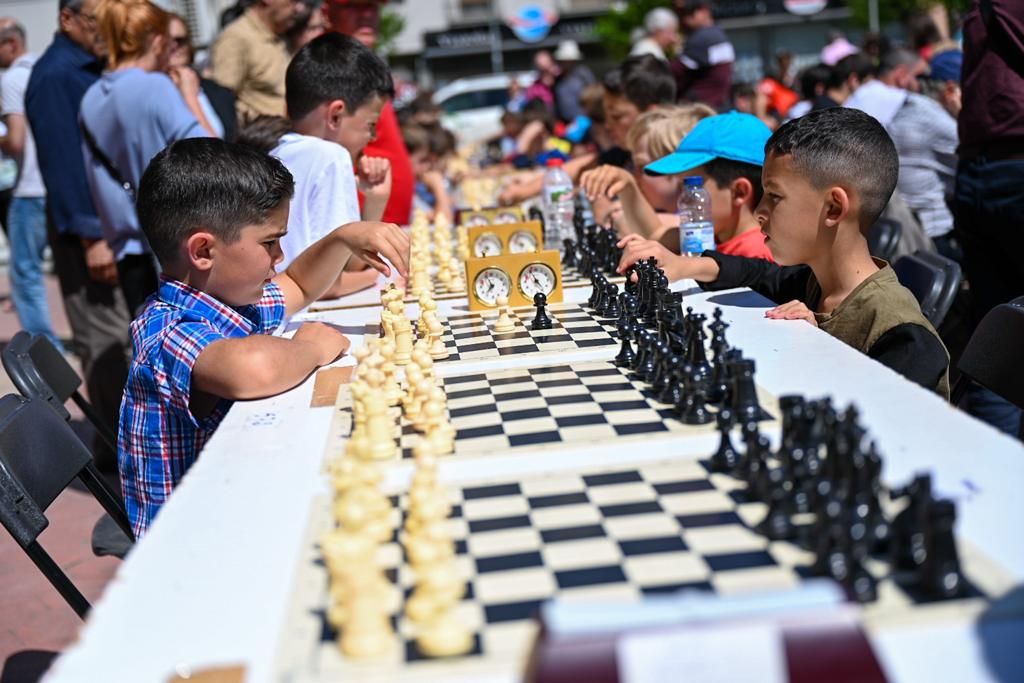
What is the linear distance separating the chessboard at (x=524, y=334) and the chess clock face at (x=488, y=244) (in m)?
0.66

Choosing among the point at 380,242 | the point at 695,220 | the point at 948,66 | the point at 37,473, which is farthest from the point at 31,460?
the point at 948,66

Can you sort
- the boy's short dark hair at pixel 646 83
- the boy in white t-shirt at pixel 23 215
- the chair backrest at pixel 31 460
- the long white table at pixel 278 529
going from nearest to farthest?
the long white table at pixel 278 529 < the chair backrest at pixel 31 460 < the boy's short dark hair at pixel 646 83 < the boy in white t-shirt at pixel 23 215

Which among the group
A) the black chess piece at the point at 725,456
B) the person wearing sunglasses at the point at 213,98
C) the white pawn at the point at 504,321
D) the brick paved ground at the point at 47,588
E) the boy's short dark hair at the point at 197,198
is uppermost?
the person wearing sunglasses at the point at 213,98

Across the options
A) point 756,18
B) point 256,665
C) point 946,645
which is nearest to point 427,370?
point 256,665

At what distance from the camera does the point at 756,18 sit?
35906 millimetres

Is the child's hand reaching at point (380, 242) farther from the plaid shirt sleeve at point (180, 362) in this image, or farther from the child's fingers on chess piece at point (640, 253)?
the child's fingers on chess piece at point (640, 253)

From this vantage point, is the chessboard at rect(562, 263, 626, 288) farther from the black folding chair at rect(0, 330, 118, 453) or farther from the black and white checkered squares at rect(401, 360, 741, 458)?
the black folding chair at rect(0, 330, 118, 453)

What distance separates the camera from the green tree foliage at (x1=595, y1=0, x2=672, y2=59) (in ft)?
109

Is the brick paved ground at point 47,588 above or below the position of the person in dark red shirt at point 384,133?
below

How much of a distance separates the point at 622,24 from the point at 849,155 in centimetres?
3268

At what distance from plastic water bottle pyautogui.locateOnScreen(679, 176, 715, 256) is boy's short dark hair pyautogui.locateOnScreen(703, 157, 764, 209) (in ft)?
0.22

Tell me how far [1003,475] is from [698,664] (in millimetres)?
785

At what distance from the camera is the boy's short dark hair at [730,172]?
149 inches

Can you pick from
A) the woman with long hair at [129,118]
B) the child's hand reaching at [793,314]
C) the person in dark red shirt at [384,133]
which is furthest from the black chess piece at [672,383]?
the person in dark red shirt at [384,133]
